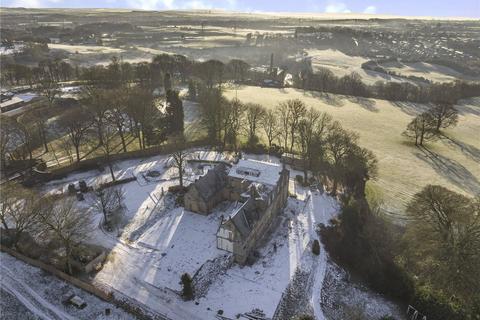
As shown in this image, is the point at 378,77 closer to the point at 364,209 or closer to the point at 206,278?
the point at 364,209

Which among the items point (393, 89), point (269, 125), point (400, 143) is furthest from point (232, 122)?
point (393, 89)

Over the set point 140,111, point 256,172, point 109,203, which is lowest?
point 109,203

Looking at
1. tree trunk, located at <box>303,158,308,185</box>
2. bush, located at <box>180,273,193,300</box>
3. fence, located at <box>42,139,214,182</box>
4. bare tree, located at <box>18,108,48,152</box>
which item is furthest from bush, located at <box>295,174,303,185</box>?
bare tree, located at <box>18,108,48,152</box>

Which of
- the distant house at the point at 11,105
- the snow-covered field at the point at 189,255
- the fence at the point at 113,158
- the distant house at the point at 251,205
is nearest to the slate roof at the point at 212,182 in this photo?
the distant house at the point at 251,205

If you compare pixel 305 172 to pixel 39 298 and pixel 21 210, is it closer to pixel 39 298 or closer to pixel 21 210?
pixel 39 298

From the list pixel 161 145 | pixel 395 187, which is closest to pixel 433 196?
pixel 395 187
